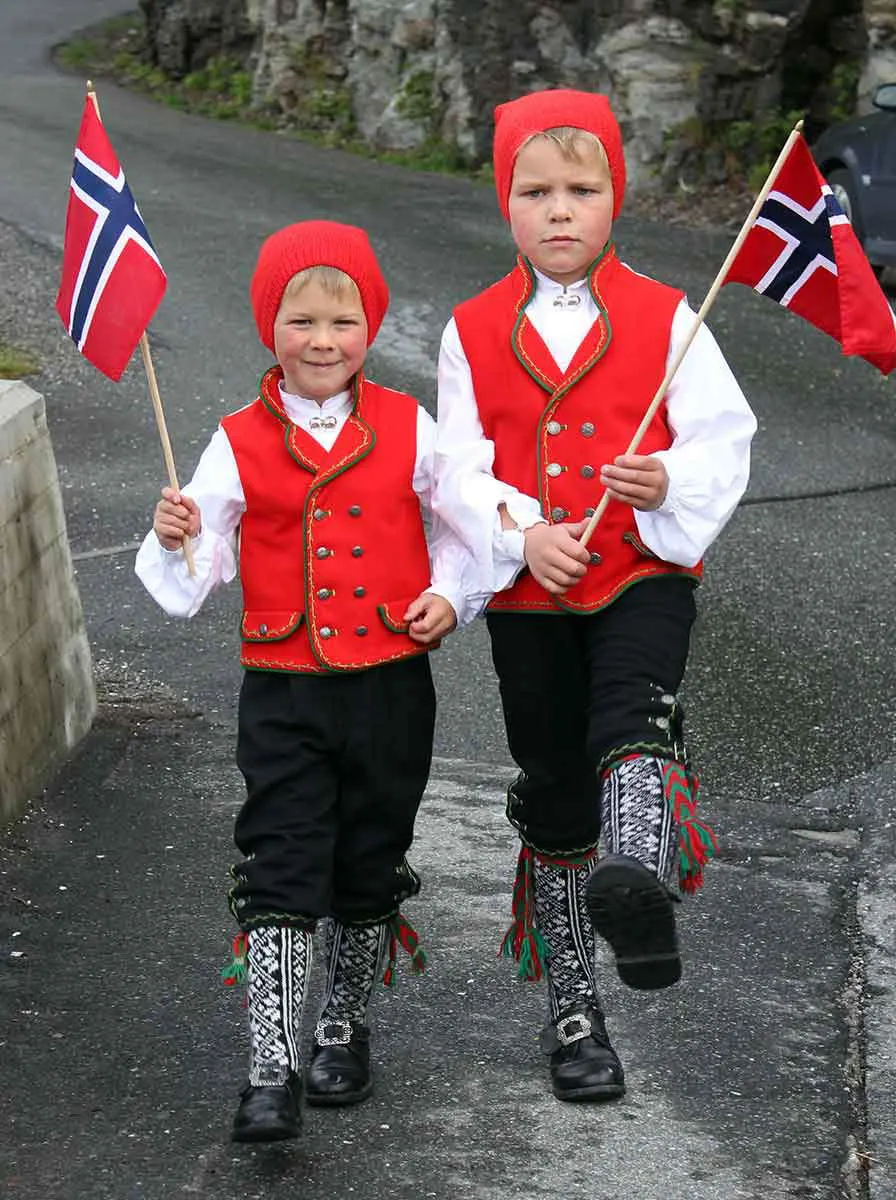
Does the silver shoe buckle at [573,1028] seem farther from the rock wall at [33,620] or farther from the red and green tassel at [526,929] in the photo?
the rock wall at [33,620]

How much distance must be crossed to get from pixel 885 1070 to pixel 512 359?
1.57 meters

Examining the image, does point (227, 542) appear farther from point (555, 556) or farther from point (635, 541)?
point (635, 541)

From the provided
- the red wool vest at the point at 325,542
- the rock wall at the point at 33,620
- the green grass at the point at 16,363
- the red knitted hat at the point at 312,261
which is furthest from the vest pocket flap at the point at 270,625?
the green grass at the point at 16,363

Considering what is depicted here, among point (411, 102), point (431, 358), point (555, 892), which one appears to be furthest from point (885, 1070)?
point (411, 102)

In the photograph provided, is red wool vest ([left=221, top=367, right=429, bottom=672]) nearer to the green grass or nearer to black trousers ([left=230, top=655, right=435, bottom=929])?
black trousers ([left=230, top=655, right=435, bottom=929])

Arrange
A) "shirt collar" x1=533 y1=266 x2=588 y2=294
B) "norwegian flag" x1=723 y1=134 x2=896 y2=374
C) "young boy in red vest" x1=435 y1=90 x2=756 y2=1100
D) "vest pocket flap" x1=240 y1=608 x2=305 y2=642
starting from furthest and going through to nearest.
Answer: "norwegian flag" x1=723 y1=134 x2=896 y2=374, "shirt collar" x1=533 y1=266 x2=588 y2=294, "vest pocket flap" x1=240 y1=608 x2=305 y2=642, "young boy in red vest" x1=435 y1=90 x2=756 y2=1100

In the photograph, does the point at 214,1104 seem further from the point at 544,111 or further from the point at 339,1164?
the point at 544,111

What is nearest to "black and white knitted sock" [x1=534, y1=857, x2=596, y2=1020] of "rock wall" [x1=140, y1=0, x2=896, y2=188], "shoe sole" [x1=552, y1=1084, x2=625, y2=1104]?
"shoe sole" [x1=552, y1=1084, x2=625, y2=1104]

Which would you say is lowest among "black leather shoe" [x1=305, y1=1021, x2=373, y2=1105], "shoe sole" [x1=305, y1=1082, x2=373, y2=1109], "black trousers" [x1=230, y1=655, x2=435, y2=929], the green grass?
the green grass

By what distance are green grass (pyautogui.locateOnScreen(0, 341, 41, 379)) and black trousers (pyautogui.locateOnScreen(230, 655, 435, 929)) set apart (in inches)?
255

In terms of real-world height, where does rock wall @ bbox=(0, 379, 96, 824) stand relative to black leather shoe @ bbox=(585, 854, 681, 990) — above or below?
below

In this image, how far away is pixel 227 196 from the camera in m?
14.6

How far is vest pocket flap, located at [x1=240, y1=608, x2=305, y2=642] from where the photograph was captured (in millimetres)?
3564

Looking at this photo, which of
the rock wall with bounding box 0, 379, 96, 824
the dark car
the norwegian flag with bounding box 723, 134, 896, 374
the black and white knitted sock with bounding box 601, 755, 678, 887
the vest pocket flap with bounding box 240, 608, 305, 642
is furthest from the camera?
the dark car
